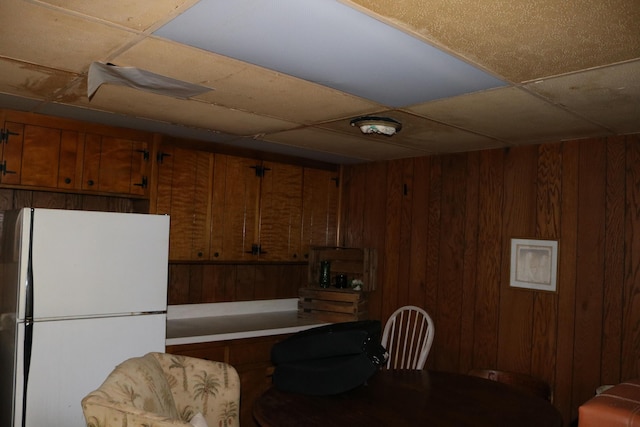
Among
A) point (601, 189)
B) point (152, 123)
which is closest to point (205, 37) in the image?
point (152, 123)

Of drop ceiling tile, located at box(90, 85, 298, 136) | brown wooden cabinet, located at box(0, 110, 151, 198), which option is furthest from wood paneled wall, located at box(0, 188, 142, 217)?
drop ceiling tile, located at box(90, 85, 298, 136)

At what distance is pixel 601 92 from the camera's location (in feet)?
6.74

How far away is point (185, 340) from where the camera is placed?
3006 mm

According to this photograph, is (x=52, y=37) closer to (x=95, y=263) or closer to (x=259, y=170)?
(x=95, y=263)

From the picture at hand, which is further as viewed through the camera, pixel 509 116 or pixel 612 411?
pixel 509 116

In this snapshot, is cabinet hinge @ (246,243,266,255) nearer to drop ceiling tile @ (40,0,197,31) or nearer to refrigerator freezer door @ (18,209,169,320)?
refrigerator freezer door @ (18,209,169,320)

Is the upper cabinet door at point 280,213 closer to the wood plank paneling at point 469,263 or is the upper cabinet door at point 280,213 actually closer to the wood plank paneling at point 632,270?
the wood plank paneling at point 469,263

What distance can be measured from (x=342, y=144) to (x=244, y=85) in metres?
1.40

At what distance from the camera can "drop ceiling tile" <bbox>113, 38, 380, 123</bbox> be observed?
5.98 ft

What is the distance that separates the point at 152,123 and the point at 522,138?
2352mm

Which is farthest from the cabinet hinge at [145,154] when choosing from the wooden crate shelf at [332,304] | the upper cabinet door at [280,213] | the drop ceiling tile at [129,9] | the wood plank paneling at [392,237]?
the wood plank paneling at [392,237]

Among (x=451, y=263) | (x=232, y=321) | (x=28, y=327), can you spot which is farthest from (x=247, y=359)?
(x=451, y=263)

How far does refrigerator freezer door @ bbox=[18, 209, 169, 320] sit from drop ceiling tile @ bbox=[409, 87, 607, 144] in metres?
1.68

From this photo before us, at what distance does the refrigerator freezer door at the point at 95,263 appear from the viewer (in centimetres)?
239
